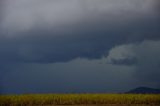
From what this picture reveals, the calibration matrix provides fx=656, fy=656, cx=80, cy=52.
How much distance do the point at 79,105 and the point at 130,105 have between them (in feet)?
6.19

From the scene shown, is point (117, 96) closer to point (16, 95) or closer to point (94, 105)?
point (94, 105)

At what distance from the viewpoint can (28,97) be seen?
25141 mm

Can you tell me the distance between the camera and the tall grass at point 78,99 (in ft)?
81.5

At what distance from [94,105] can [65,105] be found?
3.71ft

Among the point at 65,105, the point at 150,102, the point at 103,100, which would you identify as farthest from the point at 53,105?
the point at 150,102

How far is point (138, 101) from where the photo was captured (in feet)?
83.3

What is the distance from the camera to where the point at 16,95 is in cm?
2527

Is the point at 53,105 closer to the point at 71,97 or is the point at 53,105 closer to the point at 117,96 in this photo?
the point at 71,97

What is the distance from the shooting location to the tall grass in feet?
81.5

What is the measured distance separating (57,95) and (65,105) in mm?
1141

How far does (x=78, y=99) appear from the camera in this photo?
→ 990 inches

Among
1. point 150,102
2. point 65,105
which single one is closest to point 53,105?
point 65,105

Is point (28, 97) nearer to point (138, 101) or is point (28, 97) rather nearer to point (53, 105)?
point (53, 105)

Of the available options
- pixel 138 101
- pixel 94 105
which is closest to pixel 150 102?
pixel 138 101
